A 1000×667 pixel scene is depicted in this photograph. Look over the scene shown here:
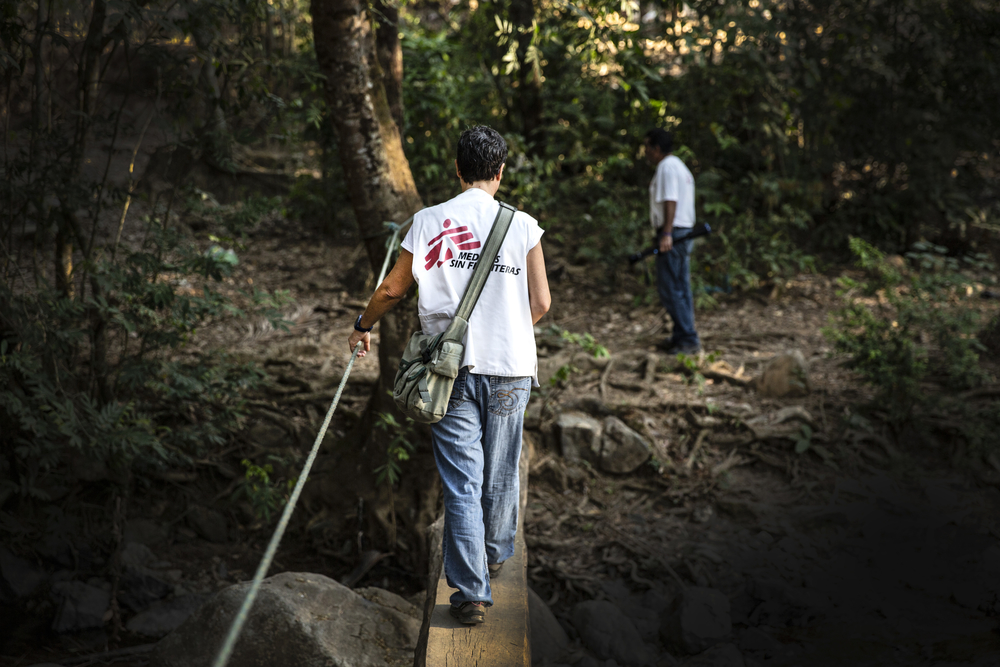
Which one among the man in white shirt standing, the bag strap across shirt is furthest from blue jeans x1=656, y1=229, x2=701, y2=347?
the bag strap across shirt

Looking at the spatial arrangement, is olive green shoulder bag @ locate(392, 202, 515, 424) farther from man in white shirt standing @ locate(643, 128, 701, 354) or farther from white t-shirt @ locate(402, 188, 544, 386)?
man in white shirt standing @ locate(643, 128, 701, 354)

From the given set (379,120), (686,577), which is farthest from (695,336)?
(379,120)

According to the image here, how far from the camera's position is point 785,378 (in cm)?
549

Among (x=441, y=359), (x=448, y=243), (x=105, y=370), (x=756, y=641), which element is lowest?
(x=756, y=641)

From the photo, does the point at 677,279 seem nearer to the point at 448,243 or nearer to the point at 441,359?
the point at 448,243

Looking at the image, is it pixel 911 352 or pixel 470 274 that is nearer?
pixel 470 274

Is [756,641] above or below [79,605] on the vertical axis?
above

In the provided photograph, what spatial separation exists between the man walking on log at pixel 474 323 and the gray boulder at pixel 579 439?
261cm

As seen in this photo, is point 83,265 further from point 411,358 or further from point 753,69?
point 753,69

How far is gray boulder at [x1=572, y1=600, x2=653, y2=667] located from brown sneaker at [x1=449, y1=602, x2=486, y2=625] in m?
1.29

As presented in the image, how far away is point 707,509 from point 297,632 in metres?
2.88

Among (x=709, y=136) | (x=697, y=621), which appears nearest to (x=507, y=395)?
(x=697, y=621)

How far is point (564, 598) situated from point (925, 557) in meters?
2.11

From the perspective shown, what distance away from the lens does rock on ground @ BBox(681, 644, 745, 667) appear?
3.18m
